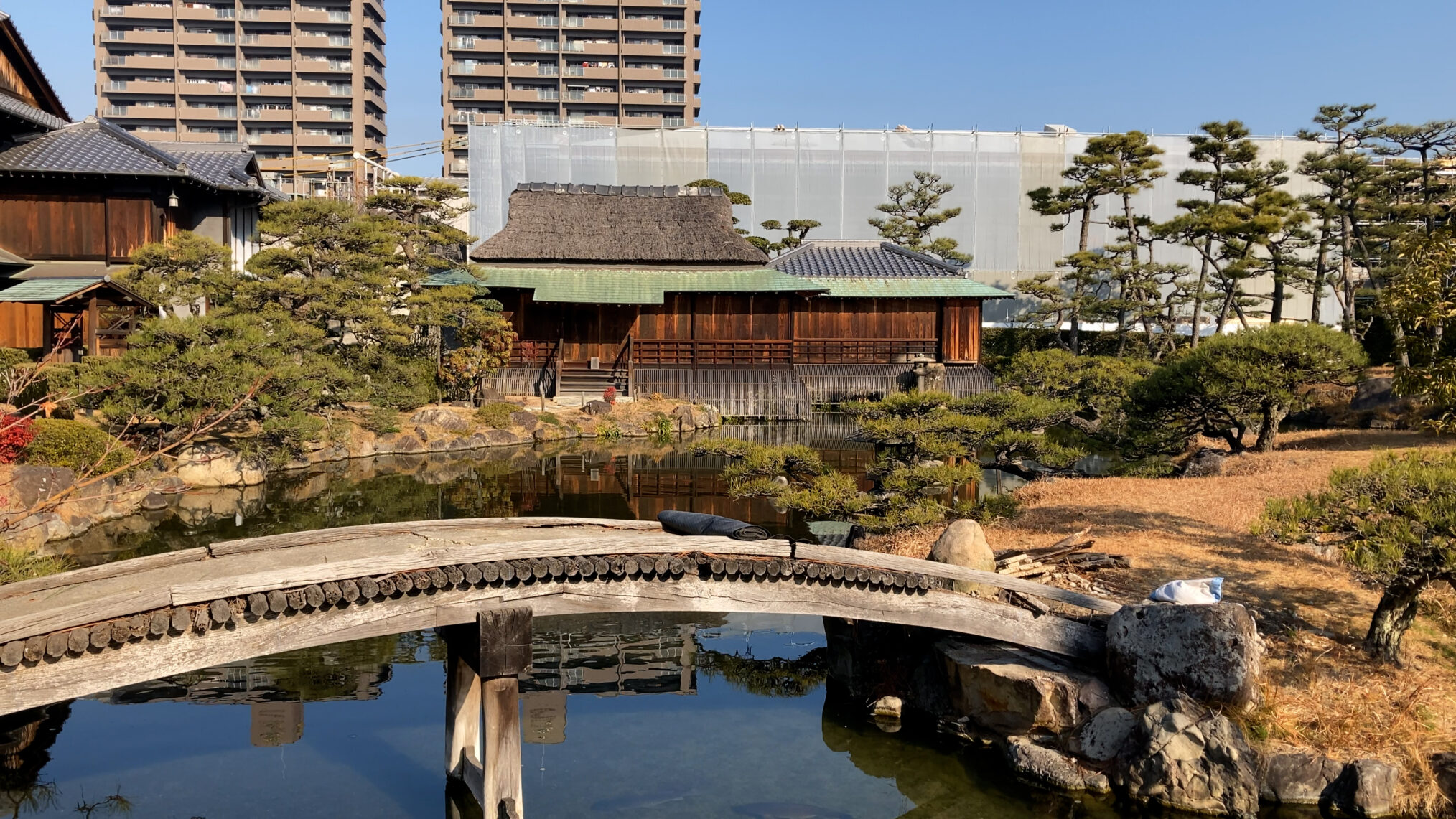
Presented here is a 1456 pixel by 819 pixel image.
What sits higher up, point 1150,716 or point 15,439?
point 15,439

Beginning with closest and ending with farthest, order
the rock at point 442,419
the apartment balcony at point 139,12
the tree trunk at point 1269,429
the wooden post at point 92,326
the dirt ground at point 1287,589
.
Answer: the dirt ground at point 1287,589, the tree trunk at point 1269,429, the wooden post at point 92,326, the rock at point 442,419, the apartment balcony at point 139,12

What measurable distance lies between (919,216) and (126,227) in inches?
1191

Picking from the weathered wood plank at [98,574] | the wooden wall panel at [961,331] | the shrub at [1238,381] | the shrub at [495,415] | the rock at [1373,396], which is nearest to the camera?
the weathered wood plank at [98,574]

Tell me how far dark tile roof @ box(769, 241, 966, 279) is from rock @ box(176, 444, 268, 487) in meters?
18.9

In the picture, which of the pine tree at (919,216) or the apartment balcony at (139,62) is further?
the apartment balcony at (139,62)

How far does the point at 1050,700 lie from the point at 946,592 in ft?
4.29

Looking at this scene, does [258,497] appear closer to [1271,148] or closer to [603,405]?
[603,405]

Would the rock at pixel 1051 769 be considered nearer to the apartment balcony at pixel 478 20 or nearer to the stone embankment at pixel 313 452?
the stone embankment at pixel 313 452

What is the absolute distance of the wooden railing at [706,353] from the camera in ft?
109

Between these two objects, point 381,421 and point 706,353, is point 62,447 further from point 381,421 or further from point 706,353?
point 706,353

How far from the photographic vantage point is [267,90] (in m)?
69.8

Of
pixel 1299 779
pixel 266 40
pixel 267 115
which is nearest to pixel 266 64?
pixel 266 40

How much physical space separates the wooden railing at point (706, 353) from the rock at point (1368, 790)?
83.8ft

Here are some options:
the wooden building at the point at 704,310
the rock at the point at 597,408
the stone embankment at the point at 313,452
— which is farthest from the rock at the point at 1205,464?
the rock at the point at 597,408
